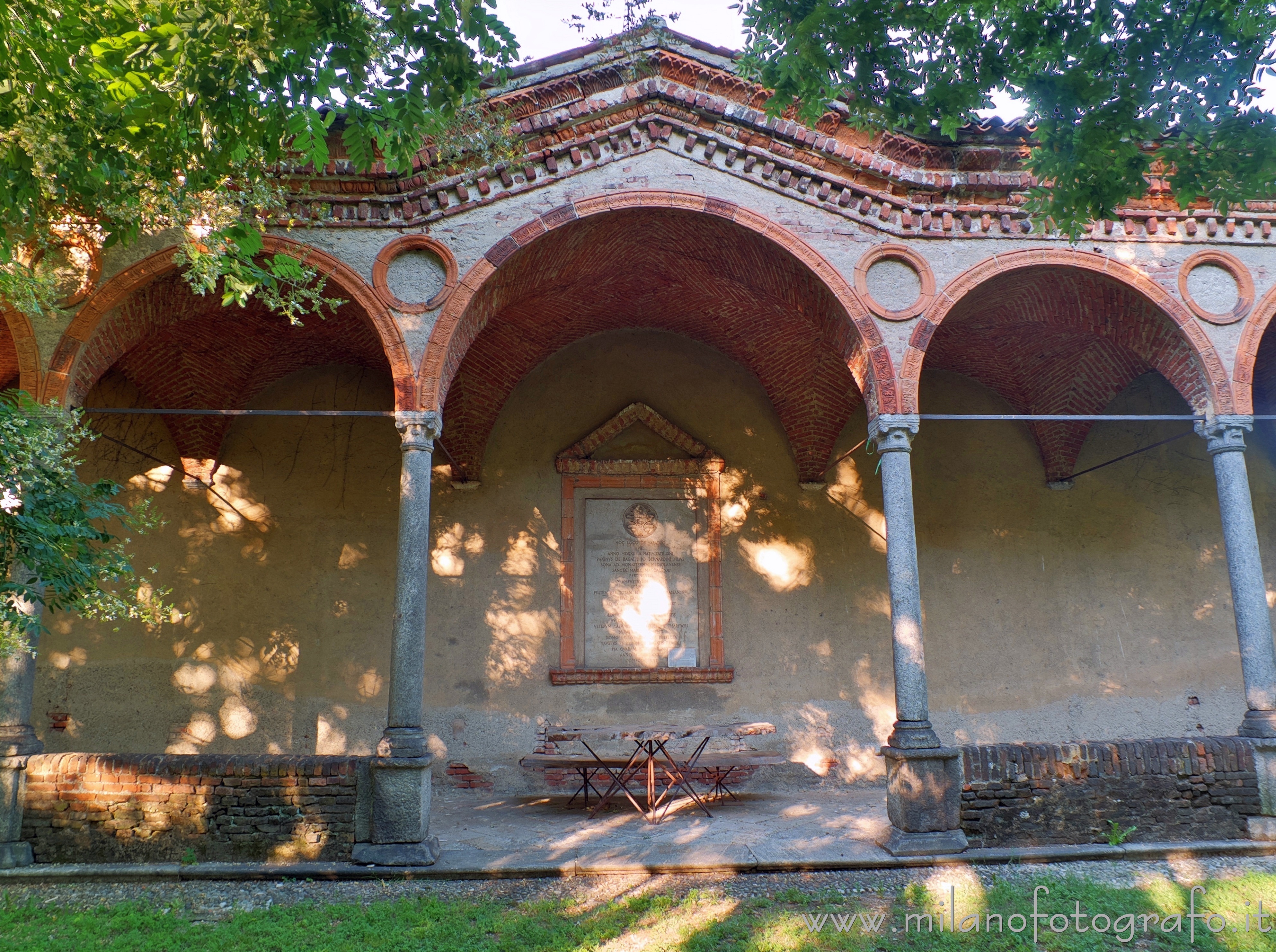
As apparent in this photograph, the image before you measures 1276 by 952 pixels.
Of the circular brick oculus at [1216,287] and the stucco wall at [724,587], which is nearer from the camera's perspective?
the circular brick oculus at [1216,287]

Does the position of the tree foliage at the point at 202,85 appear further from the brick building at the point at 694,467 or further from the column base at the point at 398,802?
the column base at the point at 398,802

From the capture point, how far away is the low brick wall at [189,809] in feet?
19.4

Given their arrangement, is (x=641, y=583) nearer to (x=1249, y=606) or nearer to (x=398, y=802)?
(x=398, y=802)

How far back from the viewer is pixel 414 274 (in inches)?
277

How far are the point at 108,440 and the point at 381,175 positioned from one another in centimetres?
475

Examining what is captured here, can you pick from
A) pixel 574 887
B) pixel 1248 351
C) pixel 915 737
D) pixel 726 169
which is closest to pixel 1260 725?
pixel 915 737

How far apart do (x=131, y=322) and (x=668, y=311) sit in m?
5.14

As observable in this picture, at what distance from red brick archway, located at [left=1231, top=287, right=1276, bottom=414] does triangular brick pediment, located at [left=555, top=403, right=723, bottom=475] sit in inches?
189

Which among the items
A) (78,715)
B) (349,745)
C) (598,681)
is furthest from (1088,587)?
(78,715)

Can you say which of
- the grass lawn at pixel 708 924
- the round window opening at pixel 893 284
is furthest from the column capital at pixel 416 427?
the round window opening at pixel 893 284

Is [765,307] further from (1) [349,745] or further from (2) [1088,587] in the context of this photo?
(1) [349,745]

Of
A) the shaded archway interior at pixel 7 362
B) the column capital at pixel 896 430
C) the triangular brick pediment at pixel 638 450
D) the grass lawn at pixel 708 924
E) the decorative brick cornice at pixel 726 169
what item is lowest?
the grass lawn at pixel 708 924

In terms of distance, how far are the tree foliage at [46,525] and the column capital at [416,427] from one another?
6.35 feet

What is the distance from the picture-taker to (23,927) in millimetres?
4805
